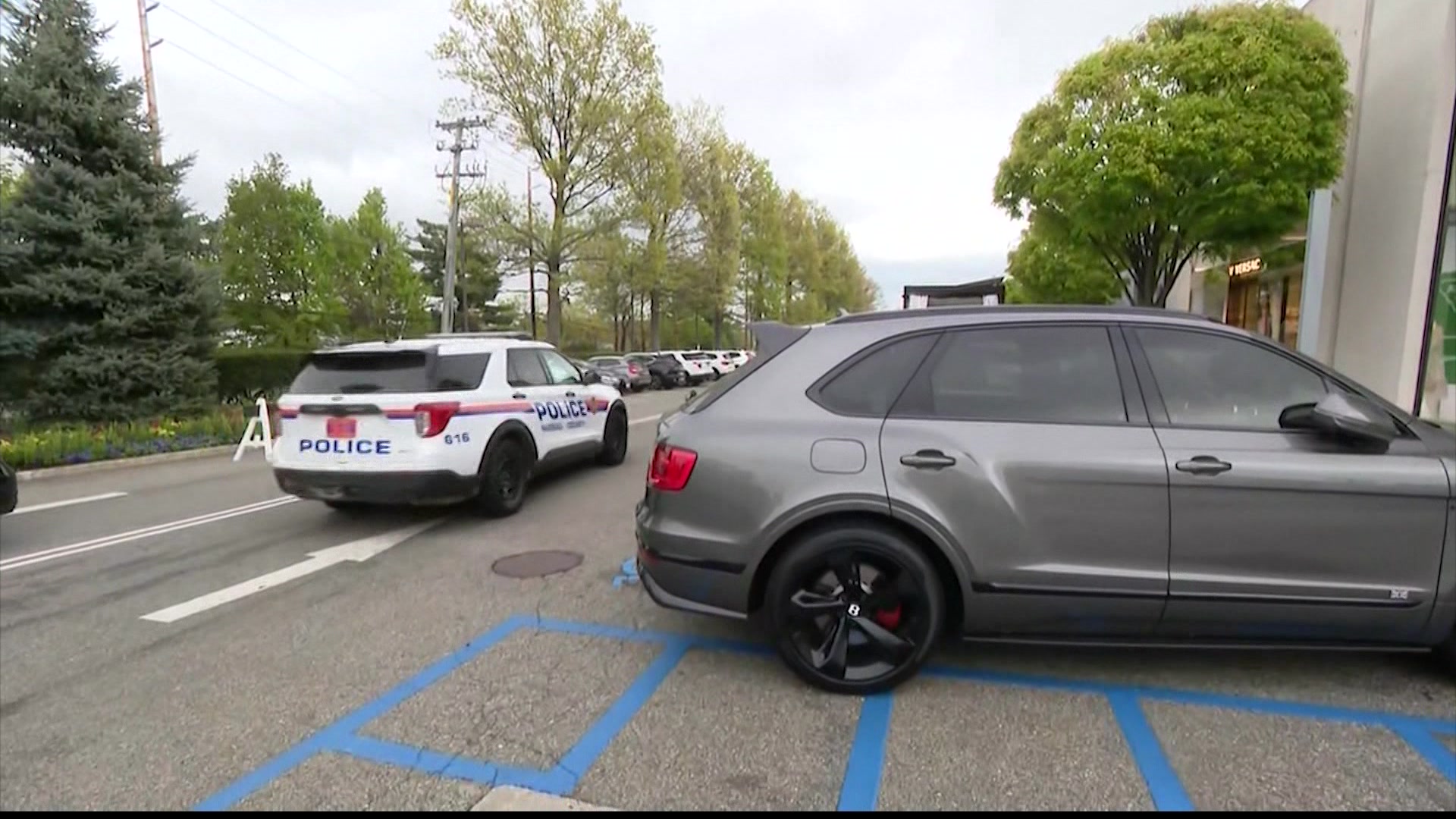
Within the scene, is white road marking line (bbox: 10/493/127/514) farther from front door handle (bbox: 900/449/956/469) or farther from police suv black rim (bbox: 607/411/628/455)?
front door handle (bbox: 900/449/956/469)

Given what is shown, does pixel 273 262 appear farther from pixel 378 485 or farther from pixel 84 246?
pixel 378 485

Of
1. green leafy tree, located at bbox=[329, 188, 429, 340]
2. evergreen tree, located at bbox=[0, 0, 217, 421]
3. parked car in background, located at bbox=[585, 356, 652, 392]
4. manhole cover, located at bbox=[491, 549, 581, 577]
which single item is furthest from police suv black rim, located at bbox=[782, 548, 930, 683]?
green leafy tree, located at bbox=[329, 188, 429, 340]

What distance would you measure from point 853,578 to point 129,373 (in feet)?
45.0

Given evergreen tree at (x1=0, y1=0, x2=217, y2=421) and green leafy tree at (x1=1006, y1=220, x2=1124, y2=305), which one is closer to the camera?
evergreen tree at (x1=0, y1=0, x2=217, y2=421)

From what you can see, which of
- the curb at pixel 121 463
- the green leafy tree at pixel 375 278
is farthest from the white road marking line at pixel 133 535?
the green leafy tree at pixel 375 278

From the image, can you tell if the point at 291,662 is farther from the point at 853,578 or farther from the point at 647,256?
the point at 647,256

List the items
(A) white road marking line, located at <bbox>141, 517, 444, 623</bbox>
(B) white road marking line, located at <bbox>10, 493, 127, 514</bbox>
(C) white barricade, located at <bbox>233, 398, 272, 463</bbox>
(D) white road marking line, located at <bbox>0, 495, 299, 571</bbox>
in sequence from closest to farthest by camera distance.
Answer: (A) white road marking line, located at <bbox>141, 517, 444, 623</bbox> → (D) white road marking line, located at <bbox>0, 495, 299, 571</bbox> → (B) white road marking line, located at <bbox>10, 493, 127, 514</bbox> → (C) white barricade, located at <bbox>233, 398, 272, 463</bbox>

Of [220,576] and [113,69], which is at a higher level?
[113,69]

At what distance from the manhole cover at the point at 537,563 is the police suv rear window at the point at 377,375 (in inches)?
65.3

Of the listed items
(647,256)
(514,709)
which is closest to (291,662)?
(514,709)

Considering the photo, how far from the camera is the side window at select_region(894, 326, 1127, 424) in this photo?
9.71 feet

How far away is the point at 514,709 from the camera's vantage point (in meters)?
2.93

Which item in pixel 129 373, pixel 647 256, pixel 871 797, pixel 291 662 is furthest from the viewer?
pixel 647 256

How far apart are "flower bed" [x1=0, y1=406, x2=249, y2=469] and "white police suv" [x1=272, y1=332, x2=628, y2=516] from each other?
5.80m
